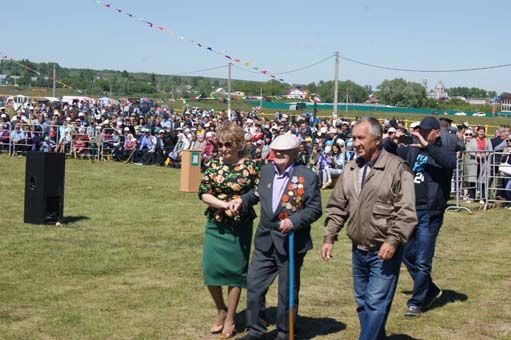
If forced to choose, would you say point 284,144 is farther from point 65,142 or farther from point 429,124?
point 65,142

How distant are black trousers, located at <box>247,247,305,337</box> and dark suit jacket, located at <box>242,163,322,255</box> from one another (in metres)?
0.09

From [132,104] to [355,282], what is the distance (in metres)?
49.6

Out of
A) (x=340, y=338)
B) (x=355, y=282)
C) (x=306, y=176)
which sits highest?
(x=306, y=176)

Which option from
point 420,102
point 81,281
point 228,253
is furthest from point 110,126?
point 420,102

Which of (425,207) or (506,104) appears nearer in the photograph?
(425,207)

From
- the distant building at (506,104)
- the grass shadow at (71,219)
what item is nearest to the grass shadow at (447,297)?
the grass shadow at (71,219)

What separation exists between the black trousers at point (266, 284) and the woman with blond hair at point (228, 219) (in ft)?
0.85

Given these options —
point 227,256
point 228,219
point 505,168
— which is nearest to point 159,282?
point 227,256

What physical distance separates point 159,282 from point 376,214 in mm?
4028

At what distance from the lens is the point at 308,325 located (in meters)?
7.23

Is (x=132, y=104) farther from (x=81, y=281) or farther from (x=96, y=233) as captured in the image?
(x=81, y=281)

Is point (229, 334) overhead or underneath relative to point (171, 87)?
underneath

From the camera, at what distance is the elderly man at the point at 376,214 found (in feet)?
17.8

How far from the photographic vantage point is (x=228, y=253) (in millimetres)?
6672
